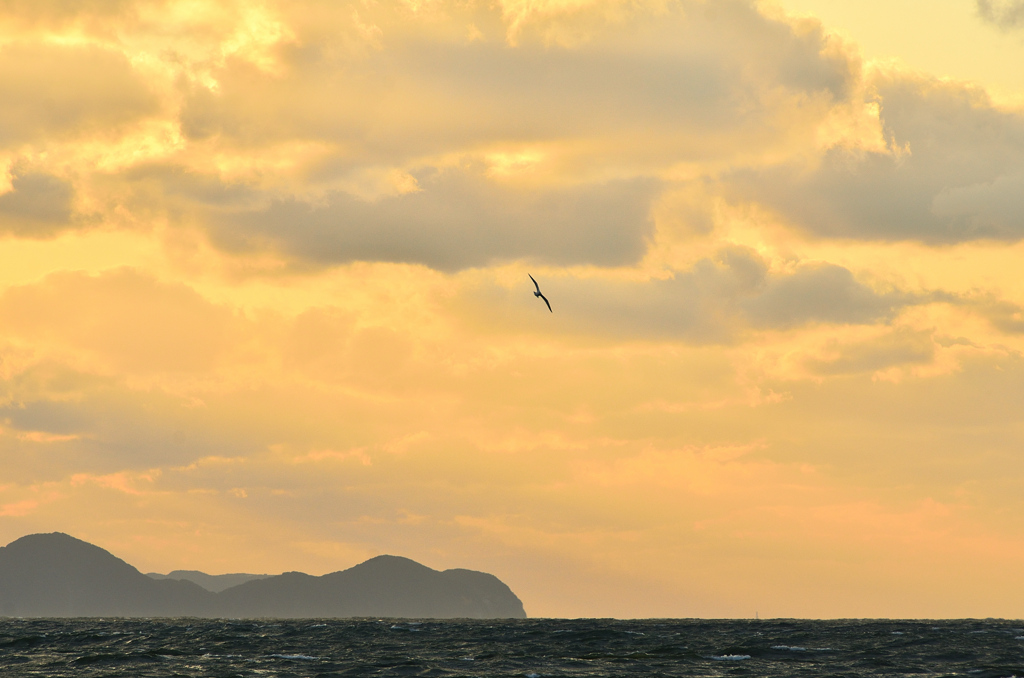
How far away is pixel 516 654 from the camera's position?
307ft

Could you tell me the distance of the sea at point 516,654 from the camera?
7938 centimetres

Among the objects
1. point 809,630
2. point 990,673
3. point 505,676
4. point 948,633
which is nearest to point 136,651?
point 505,676

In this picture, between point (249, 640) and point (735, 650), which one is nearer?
point (735, 650)

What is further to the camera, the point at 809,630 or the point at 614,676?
the point at 809,630

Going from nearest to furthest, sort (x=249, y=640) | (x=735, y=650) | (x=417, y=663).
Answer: (x=417, y=663)
(x=735, y=650)
(x=249, y=640)

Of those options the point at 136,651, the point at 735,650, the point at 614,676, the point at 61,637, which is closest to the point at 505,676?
the point at 614,676

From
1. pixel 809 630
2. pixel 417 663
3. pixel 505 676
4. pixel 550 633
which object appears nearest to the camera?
pixel 505 676

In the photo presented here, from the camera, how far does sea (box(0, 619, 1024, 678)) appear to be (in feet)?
260

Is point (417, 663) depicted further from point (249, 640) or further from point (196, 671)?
point (249, 640)

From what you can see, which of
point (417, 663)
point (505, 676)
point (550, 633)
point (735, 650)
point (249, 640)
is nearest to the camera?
point (505, 676)

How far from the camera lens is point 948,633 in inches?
4998

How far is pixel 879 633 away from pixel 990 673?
50799 millimetres

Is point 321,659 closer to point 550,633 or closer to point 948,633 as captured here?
point 550,633

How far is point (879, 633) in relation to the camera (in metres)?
126
